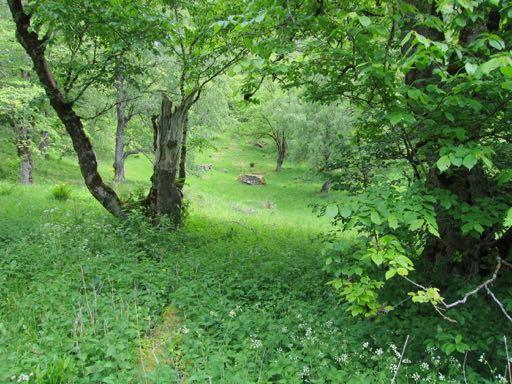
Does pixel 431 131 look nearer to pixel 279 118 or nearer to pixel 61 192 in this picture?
pixel 61 192

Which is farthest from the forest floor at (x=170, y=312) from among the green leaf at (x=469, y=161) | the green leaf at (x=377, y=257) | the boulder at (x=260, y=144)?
the boulder at (x=260, y=144)

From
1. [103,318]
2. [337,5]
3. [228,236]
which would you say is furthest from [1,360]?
[228,236]

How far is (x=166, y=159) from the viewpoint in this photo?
9.20 m

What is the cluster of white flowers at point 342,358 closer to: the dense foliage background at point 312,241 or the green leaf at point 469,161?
the dense foliage background at point 312,241

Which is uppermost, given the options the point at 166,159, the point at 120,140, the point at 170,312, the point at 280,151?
the point at 280,151

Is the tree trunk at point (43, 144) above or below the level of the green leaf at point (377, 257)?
above

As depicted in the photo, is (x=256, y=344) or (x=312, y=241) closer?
(x=256, y=344)

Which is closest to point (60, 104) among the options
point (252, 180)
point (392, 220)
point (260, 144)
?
point (392, 220)

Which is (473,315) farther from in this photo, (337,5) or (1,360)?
(1,360)

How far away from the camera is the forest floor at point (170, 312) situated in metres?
3.36

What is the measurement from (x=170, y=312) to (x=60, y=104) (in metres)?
5.98

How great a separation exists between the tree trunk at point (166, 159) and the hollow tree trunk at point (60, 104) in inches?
37.2

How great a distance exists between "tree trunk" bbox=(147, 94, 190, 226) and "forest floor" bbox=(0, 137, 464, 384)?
0.82 metres

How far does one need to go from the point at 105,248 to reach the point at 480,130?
19.4 feet
